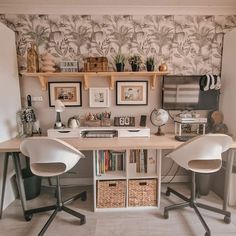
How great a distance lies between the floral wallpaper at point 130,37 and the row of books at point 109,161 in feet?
3.63

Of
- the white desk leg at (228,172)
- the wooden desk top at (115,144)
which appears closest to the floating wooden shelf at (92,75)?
the wooden desk top at (115,144)

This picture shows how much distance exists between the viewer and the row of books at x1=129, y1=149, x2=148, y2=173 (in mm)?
2107

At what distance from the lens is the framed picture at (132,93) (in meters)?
2.46

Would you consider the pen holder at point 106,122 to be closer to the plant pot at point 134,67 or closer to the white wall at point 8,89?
the plant pot at point 134,67

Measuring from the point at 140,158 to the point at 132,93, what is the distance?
0.85 m

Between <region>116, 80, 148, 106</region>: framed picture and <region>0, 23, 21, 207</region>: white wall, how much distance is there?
1.24 metres

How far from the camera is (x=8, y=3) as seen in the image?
224cm

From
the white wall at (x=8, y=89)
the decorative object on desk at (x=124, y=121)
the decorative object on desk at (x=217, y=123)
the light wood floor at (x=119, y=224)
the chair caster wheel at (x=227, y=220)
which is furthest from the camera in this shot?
the decorative object on desk at (x=124, y=121)

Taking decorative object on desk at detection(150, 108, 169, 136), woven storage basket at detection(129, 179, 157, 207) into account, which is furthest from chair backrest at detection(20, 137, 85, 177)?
decorative object on desk at detection(150, 108, 169, 136)

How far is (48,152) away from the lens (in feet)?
5.25

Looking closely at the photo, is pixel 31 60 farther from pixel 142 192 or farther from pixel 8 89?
pixel 142 192

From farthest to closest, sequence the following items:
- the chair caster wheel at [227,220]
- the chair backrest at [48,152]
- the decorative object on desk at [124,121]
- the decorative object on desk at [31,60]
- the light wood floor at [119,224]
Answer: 1. the decorative object on desk at [124,121]
2. the decorative object on desk at [31,60]
3. the chair caster wheel at [227,220]
4. the light wood floor at [119,224]
5. the chair backrest at [48,152]

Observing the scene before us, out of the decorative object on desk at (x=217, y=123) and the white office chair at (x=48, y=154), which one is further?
the decorative object on desk at (x=217, y=123)

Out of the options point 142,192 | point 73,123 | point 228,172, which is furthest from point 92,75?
point 228,172
